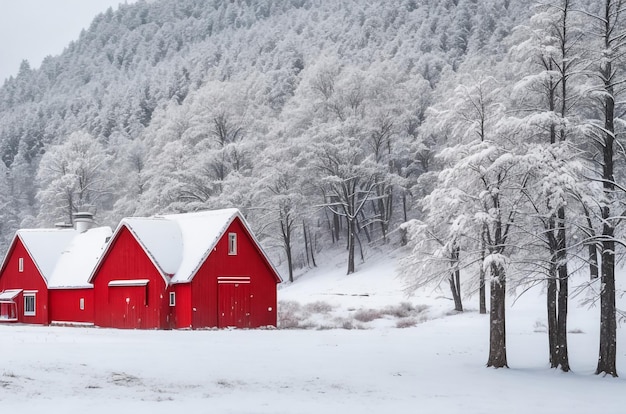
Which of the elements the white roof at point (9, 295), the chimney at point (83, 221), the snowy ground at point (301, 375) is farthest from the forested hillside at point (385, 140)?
the white roof at point (9, 295)

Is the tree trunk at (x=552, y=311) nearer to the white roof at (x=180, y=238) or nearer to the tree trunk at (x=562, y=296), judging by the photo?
the tree trunk at (x=562, y=296)

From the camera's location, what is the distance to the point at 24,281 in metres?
51.0

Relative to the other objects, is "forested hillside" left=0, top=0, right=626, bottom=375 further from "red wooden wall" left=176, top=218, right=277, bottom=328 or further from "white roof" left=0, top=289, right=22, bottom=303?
"white roof" left=0, top=289, right=22, bottom=303

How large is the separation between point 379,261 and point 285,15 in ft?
406

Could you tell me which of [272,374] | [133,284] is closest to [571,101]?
[272,374]

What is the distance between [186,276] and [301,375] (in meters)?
18.7

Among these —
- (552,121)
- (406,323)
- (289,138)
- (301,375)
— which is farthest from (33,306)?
(552,121)

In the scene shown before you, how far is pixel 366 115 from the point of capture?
64625 millimetres

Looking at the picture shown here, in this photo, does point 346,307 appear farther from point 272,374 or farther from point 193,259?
point 272,374

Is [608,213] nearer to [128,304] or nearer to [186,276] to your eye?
[186,276]

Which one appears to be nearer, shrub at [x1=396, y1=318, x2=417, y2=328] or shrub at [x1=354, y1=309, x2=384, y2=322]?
shrub at [x1=396, y1=318, x2=417, y2=328]

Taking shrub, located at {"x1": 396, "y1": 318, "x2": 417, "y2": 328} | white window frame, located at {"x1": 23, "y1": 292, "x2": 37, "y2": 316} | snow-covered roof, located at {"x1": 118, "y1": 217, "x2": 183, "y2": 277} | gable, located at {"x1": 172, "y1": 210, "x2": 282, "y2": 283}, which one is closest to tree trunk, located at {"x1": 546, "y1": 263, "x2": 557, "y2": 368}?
shrub, located at {"x1": 396, "y1": 318, "x2": 417, "y2": 328}

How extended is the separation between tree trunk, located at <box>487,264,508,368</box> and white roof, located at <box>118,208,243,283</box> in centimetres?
1850

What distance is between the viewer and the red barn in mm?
39469
